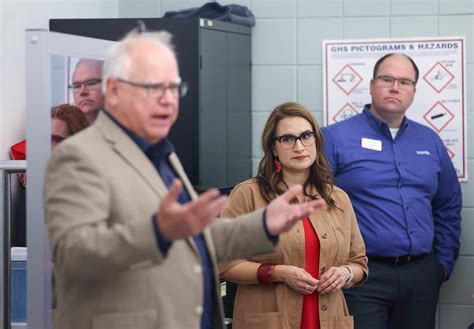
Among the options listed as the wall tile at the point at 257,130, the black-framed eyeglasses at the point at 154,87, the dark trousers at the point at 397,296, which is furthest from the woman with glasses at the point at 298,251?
the wall tile at the point at 257,130

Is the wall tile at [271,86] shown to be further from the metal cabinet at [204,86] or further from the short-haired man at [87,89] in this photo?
the short-haired man at [87,89]

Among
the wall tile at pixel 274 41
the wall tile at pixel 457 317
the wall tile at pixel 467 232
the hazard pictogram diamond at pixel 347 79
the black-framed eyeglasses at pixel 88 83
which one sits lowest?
the wall tile at pixel 457 317

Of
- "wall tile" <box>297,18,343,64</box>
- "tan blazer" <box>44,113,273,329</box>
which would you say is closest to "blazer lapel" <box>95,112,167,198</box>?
"tan blazer" <box>44,113,273,329</box>

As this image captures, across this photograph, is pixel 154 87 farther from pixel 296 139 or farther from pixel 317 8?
pixel 317 8

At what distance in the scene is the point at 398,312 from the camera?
4.23 meters

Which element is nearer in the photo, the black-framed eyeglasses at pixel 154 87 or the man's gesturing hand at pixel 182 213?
the man's gesturing hand at pixel 182 213

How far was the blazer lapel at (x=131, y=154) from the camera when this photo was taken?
6.52 ft

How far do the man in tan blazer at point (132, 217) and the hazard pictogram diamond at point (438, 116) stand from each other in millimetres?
2841

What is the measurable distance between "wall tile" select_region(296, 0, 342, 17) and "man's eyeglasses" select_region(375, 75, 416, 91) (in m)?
0.56

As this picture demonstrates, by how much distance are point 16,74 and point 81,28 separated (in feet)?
1.55

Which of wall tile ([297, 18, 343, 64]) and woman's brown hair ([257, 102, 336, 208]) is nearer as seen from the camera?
woman's brown hair ([257, 102, 336, 208])

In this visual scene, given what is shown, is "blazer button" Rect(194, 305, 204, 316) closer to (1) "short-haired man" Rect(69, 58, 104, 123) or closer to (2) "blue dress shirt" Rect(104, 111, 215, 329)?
(2) "blue dress shirt" Rect(104, 111, 215, 329)

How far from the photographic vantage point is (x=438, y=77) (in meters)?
4.83

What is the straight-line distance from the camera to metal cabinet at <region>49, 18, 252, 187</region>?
4168mm
